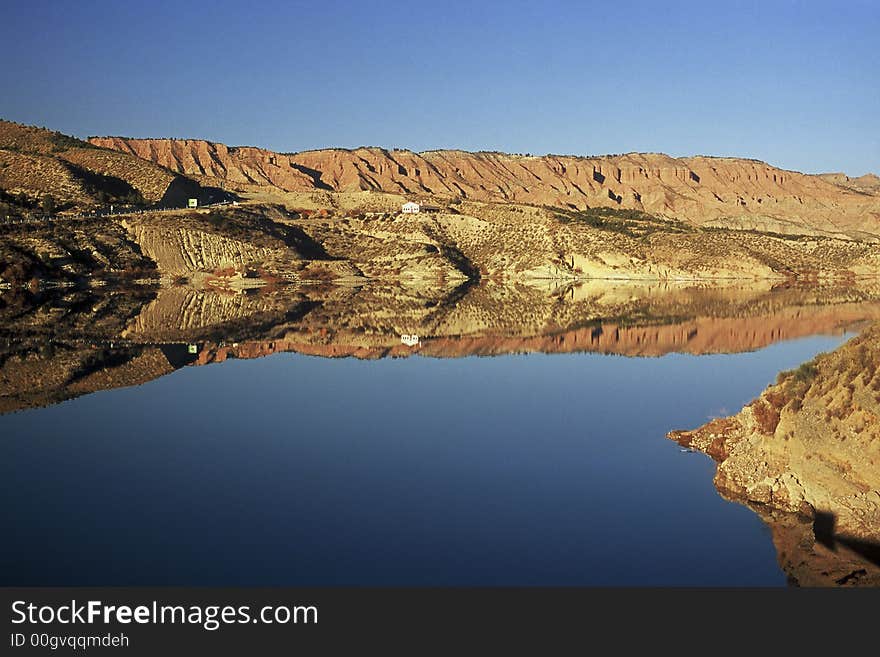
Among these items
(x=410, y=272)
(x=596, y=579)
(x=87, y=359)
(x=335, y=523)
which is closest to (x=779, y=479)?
(x=596, y=579)

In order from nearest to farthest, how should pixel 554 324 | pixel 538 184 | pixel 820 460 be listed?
pixel 820 460, pixel 554 324, pixel 538 184

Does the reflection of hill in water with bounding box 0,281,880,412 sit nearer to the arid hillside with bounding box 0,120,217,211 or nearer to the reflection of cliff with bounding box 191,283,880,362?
the reflection of cliff with bounding box 191,283,880,362

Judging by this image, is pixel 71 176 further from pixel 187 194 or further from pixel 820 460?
pixel 820 460

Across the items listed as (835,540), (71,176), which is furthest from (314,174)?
(835,540)

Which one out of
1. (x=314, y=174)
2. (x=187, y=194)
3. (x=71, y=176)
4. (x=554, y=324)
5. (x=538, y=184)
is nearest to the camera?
(x=554, y=324)

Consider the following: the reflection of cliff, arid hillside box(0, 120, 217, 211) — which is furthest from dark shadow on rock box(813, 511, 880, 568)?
arid hillside box(0, 120, 217, 211)

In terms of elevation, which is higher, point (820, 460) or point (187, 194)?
point (187, 194)
